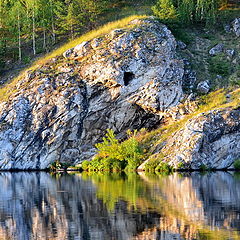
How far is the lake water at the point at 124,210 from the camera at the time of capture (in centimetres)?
2409

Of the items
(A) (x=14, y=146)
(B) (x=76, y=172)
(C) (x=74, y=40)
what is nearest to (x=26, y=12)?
(C) (x=74, y=40)

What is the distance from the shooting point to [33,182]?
50.0 m

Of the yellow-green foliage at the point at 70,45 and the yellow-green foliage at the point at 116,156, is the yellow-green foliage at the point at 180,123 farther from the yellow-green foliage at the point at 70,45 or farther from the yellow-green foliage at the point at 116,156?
the yellow-green foliage at the point at 70,45

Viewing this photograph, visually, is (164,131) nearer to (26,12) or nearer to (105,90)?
(105,90)

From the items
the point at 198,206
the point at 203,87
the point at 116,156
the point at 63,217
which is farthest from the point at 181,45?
the point at 63,217

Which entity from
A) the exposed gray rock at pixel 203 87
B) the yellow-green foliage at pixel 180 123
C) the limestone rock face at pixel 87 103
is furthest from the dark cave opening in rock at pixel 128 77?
the exposed gray rock at pixel 203 87

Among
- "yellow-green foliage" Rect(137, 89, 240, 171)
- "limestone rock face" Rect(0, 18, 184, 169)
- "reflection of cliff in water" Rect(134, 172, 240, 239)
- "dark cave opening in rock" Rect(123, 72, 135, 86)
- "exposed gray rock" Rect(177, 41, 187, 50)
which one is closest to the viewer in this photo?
"reflection of cliff in water" Rect(134, 172, 240, 239)

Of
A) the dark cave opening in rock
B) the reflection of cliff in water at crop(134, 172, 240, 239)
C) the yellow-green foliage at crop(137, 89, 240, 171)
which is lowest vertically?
the reflection of cliff in water at crop(134, 172, 240, 239)

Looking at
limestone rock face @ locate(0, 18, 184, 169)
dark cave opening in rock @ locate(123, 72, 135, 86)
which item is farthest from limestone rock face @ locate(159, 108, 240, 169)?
dark cave opening in rock @ locate(123, 72, 135, 86)

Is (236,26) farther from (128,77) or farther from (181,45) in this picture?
(128,77)

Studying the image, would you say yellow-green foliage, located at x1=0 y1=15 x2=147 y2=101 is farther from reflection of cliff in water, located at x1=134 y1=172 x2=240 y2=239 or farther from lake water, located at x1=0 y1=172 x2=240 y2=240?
reflection of cliff in water, located at x1=134 y1=172 x2=240 y2=239

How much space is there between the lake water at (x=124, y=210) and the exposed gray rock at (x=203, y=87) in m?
23.4

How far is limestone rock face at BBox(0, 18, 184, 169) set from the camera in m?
67.1

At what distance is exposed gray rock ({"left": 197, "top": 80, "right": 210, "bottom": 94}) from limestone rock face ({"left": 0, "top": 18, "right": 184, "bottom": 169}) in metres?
2.67
